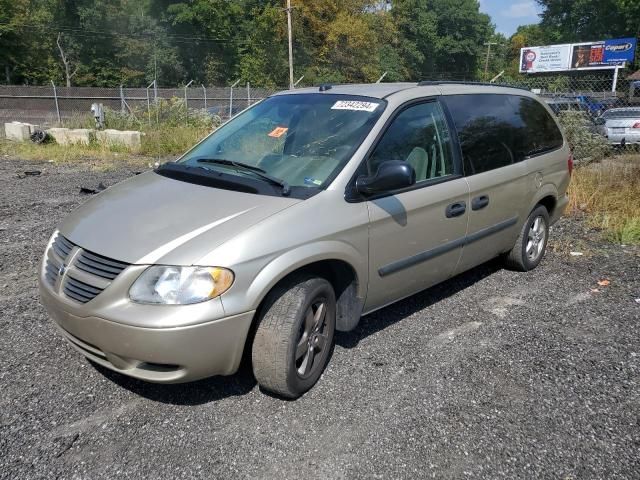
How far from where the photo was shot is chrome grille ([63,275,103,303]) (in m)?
2.82

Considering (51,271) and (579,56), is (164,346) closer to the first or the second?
(51,271)

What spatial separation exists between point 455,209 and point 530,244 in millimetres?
1737

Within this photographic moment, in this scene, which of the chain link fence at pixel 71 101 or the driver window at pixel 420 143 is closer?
the driver window at pixel 420 143

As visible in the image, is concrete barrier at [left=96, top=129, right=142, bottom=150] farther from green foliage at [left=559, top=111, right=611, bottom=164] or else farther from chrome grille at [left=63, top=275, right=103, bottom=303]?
chrome grille at [left=63, top=275, right=103, bottom=303]

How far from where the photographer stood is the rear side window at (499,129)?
169 inches

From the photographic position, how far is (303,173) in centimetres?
345

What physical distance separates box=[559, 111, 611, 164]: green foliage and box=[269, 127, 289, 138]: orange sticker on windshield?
7.18 m

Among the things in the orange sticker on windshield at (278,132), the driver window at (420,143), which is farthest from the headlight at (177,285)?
the orange sticker on windshield at (278,132)

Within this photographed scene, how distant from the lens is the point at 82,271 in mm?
2928

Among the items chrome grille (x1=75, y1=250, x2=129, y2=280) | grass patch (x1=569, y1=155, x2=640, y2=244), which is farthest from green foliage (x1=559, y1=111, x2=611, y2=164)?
chrome grille (x1=75, y1=250, x2=129, y2=280)

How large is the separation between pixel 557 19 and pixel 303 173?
78.6 metres

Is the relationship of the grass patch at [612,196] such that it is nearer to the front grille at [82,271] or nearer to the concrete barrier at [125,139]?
the front grille at [82,271]

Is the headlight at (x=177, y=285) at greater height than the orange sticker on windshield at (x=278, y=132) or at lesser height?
lesser

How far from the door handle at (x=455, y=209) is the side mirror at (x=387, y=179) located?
0.75 meters
